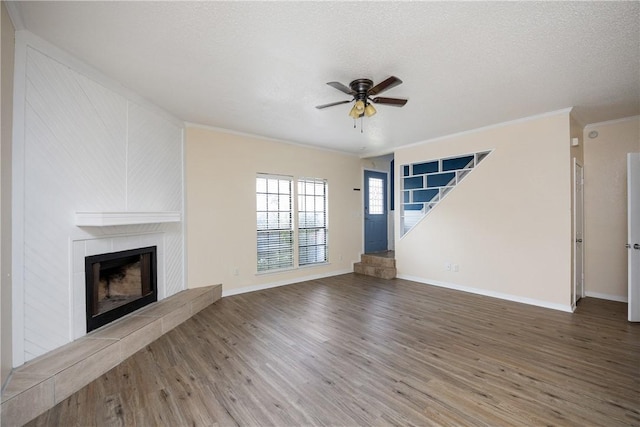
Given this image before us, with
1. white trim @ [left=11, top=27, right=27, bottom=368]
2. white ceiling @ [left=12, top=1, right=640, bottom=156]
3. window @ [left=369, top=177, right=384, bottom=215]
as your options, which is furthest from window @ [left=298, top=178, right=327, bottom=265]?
white trim @ [left=11, top=27, right=27, bottom=368]

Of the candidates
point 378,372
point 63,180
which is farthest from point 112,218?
point 378,372

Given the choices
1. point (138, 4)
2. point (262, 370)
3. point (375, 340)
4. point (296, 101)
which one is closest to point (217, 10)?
point (138, 4)

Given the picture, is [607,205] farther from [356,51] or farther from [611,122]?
[356,51]

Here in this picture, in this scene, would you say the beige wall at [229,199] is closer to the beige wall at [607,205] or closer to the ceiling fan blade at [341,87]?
the ceiling fan blade at [341,87]

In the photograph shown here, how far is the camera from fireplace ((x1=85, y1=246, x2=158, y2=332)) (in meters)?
2.62

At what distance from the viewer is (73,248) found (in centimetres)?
245

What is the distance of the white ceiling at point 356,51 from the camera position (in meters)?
1.87

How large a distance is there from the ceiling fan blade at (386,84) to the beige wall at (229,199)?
2704mm

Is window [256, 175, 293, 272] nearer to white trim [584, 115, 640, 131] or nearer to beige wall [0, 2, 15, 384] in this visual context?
beige wall [0, 2, 15, 384]

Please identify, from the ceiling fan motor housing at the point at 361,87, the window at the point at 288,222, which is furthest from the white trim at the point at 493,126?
the ceiling fan motor housing at the point at 361,87

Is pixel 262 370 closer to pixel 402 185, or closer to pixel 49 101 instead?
pixel 49 101

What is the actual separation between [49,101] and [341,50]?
2.47 metres

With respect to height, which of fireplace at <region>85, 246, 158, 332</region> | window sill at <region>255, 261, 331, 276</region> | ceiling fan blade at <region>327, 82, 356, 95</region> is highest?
ceiling fan blade at <region>327, 82, 356, 95</region>

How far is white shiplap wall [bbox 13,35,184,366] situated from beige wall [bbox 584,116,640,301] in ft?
21.0
